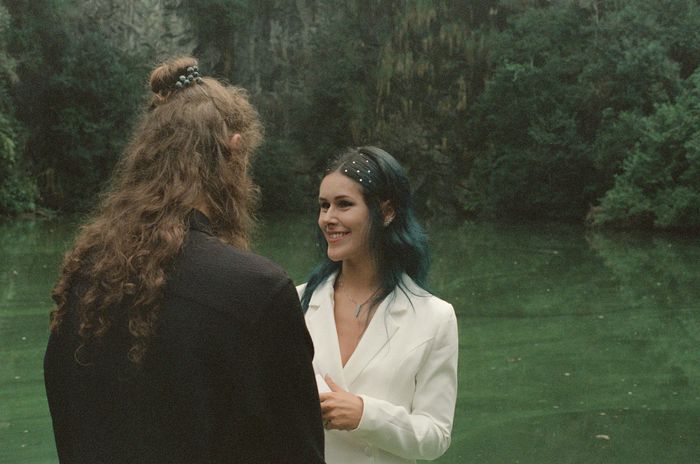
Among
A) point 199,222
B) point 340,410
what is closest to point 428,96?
point 340,410

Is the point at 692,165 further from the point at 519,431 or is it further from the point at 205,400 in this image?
the point at 205,400

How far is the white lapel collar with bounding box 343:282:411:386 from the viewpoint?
2.23 metres

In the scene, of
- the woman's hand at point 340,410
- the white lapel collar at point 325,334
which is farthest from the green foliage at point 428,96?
the woman's hand at point 340,410

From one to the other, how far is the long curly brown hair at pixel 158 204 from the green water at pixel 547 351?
13.4 feet

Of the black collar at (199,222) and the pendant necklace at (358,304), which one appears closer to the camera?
the black collar at (199,222)

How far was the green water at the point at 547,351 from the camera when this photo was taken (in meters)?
5.79

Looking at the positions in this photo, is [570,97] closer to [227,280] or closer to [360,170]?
[360,170]

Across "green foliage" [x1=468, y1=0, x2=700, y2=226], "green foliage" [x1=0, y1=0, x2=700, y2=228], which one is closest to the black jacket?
"green foliage" [x1=0, y1=0, x2=700, y2=228]

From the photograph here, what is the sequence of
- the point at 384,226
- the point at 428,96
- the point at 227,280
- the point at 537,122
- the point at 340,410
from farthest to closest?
the point at 428,96 → the point at 537,122 → the point at 384,226 → the point at 340,410 → the point at 227,280

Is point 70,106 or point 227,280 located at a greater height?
point 227,280

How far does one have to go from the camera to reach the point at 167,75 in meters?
1.61

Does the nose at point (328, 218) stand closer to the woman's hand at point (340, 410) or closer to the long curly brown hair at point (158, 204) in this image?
the woman's hand at point (340, 410)

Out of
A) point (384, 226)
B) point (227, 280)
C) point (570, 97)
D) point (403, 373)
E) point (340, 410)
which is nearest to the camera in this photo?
point (227, 280)

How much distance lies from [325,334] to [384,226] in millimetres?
273
